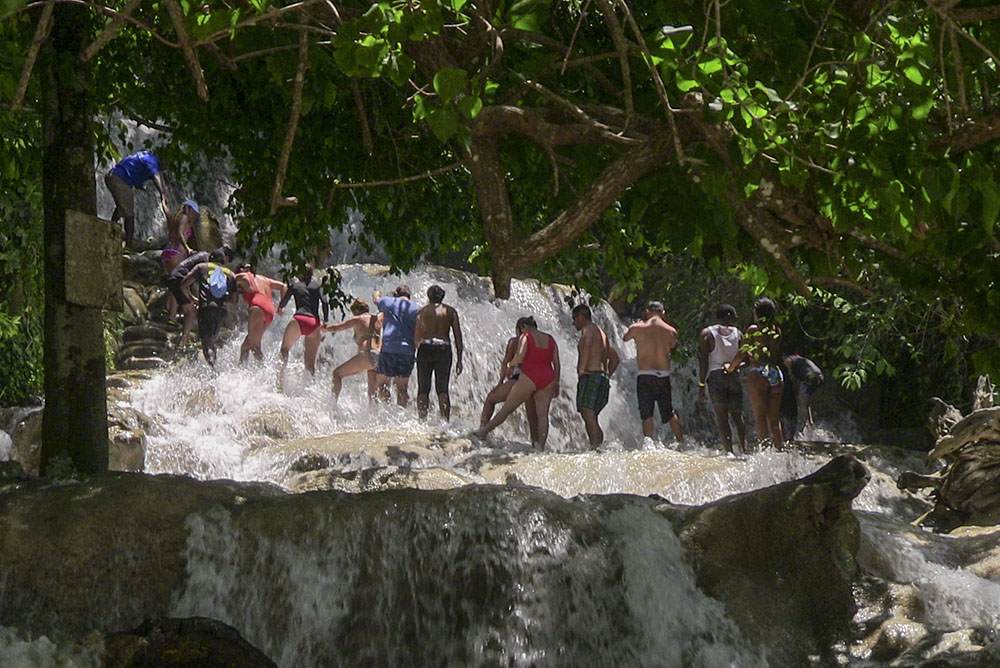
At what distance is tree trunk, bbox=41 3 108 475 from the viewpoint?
6426 millimetres

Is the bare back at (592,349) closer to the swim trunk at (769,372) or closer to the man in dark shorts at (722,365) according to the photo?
the man in dark shorts at (722,365)

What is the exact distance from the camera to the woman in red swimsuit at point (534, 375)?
42.4 feet

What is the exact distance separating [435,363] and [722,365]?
3.13 m

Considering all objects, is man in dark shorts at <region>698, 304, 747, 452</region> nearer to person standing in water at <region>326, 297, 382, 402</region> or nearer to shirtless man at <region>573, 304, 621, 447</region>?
shirtless man at <region>573, 304, 621, 447</region>

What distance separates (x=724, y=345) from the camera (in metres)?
13.0

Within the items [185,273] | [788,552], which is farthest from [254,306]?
[788,552]

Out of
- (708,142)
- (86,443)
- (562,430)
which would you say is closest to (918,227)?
(708,142)

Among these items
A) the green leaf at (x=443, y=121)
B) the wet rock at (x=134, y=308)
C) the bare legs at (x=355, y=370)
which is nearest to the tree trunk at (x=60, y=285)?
the green leaf at (x=443, y=121)

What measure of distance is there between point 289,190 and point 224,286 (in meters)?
6.91

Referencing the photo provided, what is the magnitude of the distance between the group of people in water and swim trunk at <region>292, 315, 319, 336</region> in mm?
14

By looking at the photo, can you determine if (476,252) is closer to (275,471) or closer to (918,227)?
(275,471)

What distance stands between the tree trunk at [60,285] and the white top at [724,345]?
7.78m

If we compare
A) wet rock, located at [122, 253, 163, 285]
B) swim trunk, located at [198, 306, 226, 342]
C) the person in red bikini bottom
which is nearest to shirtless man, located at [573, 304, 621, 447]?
the person in red bikini bottom

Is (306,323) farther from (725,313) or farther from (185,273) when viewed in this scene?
(725,313)
